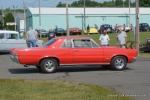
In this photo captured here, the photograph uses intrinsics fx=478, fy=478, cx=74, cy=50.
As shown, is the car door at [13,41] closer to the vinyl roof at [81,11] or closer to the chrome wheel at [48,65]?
the chrome wheel at [48,65]

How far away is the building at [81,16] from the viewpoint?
99.4 meters

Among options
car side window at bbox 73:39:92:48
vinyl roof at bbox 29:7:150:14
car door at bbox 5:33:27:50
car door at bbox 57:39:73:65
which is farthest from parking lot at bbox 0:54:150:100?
vinyl roof at bbox 29:7:150:14

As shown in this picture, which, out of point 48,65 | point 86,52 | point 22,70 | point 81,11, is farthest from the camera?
point 81,11

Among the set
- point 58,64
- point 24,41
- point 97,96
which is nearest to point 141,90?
point 97,96

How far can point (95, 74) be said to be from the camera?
17.5 metres

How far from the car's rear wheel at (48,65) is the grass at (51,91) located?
373 cm

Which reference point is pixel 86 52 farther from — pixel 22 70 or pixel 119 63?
pixel 22 70

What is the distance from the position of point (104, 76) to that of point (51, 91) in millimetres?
4876

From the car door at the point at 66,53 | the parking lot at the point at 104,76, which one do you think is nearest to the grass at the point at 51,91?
the parking lot at the point at 104,76

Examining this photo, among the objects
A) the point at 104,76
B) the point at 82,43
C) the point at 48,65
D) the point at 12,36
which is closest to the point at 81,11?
the point at 12,36

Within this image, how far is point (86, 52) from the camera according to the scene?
18.3 meters

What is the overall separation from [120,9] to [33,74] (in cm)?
8661

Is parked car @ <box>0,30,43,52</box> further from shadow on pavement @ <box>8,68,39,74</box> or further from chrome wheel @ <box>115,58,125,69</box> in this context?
chrome wheel @ <box>115,58,125,69</box>

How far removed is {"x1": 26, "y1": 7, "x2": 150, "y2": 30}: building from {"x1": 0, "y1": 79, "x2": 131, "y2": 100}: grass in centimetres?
8484
